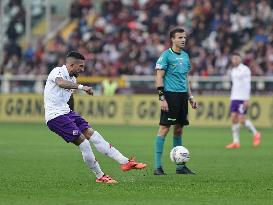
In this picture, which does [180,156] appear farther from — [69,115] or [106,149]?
[69,115]

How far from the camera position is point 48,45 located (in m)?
40.8

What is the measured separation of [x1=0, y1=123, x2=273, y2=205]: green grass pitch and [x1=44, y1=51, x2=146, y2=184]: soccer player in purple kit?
0.94 ft

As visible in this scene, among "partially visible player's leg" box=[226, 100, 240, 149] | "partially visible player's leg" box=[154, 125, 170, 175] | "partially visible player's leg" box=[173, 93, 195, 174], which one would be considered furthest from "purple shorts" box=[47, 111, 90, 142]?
"partially visible player's leg" box=[226, 100, 240, 149]

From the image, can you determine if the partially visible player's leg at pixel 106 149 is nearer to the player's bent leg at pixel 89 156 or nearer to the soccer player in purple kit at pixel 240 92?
the player's bent leg at pixel 89 156

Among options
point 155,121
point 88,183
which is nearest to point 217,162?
point 88,183

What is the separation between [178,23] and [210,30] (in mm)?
1637

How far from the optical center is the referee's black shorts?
583 inches

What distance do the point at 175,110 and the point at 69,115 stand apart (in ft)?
7.65

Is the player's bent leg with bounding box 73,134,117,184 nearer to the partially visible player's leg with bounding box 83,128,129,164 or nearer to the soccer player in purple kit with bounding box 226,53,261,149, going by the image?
the partially visible player's leg with bounding box 83,128,129,164

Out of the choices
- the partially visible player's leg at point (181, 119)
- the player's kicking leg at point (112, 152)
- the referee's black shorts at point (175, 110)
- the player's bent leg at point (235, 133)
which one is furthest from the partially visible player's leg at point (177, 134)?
the player's bent leg at point (235, 133)

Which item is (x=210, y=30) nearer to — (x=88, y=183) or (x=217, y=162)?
(x=217, y=162)

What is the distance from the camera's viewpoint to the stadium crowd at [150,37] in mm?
33969

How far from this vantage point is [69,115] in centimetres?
1319

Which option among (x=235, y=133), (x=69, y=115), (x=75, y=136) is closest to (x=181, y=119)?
(x=69, y=115)
